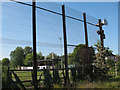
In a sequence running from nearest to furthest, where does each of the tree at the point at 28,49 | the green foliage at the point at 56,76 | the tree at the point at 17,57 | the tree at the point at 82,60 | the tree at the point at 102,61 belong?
the tree at the point at 17,57, the tree at the point at 28,49, the green foliage at the point at 56,76, the tree at the point at 82,60, the tree at the point at 102,61

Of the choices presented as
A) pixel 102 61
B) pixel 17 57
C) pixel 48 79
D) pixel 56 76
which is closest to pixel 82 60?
pixel 102 61

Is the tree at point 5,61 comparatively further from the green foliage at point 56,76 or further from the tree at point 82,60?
the tree at point 82,60

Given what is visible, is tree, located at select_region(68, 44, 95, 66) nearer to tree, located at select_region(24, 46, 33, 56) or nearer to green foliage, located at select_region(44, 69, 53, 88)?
green foliage, located at select_region(44, 69, 53, 88)

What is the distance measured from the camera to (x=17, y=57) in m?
5.61

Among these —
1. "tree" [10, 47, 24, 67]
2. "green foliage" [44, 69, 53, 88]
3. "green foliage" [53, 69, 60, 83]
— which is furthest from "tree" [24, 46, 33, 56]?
"green foliage" [53, 69, 60, 83]

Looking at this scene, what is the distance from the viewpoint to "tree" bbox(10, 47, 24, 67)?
5238mm

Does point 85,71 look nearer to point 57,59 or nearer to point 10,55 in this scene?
point 57,59

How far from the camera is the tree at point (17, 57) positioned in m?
5.24

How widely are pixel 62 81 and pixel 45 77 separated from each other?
0.83 m

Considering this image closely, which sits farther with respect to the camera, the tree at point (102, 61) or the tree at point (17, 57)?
the tree at point (102, 61)

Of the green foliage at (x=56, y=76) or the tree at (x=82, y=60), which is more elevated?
the tree at (x=82, y=60)

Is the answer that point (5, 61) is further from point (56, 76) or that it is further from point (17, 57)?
point (56, 76)

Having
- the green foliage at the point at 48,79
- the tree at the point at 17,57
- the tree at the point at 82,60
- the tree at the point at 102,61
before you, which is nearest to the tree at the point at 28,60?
the tree at the point at 17,57

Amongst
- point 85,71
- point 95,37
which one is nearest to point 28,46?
point 85,71
